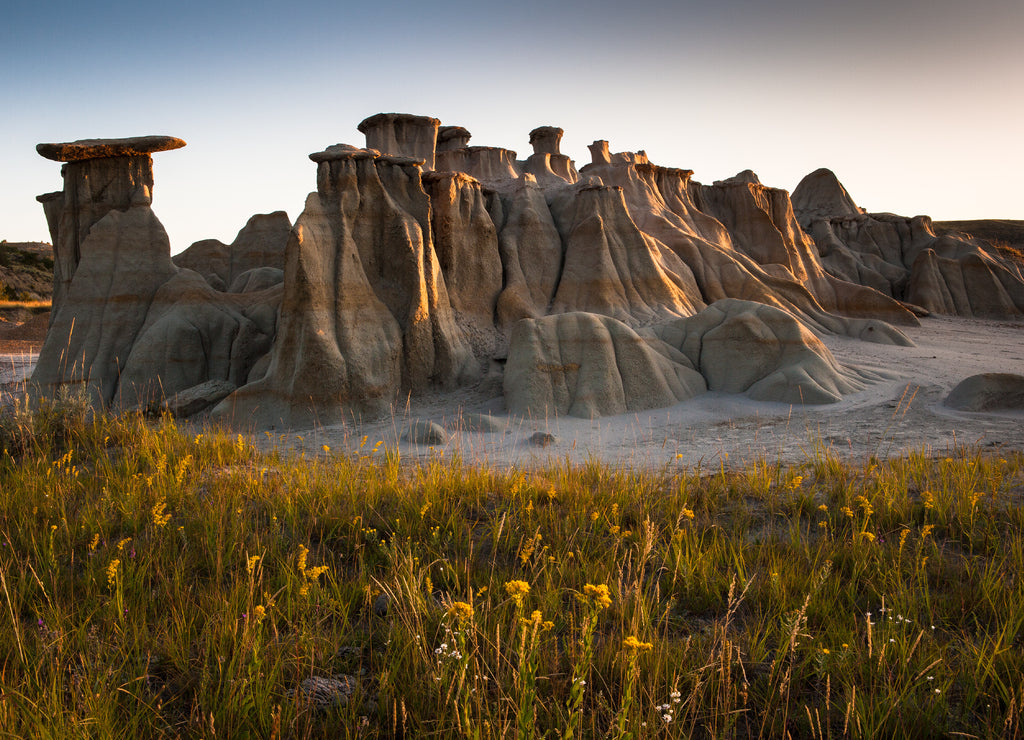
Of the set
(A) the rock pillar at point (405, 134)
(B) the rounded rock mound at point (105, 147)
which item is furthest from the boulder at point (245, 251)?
(A) the rock pillar at point (405, 134)

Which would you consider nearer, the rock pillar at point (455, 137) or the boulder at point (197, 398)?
the boulder at point (197, 398)

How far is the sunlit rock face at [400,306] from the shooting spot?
1219 centimetres

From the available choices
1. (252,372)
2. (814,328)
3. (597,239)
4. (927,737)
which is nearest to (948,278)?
(814,328)

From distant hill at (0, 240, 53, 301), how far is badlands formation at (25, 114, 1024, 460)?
26931 millimetres

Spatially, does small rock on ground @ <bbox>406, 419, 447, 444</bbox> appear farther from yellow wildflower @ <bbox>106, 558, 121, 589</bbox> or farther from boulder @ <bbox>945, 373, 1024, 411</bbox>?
boulder @ <bbox>945, 373, 1024, 411</bbox>

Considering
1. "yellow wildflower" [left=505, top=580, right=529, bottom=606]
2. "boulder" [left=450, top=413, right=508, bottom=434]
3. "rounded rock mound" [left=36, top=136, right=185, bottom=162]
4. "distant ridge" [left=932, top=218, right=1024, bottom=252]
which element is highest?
"distant ridge" [left=932, top=218, right=1024, bottom=252]

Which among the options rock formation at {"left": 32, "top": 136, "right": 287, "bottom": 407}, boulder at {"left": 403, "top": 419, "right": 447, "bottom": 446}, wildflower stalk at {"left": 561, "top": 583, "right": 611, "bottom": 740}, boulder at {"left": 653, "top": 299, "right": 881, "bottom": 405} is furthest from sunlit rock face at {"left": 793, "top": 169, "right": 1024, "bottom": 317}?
wildflower stalk at {"left": 561, "top": 583, "right": 611, "bottom": 740}

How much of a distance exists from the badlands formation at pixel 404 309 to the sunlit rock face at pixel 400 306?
4cm

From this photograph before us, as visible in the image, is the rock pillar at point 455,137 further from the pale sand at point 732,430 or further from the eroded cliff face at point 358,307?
the pale sand at point 732,430

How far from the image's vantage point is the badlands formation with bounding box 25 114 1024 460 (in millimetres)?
12164

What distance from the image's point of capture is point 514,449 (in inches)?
355

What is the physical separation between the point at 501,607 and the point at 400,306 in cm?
1114

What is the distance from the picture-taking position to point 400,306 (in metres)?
13.4

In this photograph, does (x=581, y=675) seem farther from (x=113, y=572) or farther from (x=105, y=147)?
(x=105, y=147)
